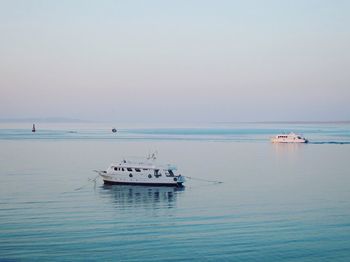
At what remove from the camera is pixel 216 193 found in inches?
1911

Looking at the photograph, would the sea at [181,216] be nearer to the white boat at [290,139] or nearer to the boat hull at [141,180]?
the boat hull at [141,180]

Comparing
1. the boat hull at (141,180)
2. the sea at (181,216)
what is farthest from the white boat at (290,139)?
the boat hull at (141,180)

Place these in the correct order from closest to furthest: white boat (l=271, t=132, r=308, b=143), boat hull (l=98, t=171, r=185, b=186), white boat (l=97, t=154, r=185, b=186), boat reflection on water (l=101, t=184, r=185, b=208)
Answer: boat reflection on water (l=101, t=184, r=185, b=208), boat hull (l=98, t=171, r=185, b=186), white boat (l=97, t=154, r=185, b=186), white boat (l=271, t=132, r=308, b=143)

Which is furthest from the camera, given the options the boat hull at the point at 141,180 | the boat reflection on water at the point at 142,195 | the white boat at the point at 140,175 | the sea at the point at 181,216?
the white boat at the point at 140,175

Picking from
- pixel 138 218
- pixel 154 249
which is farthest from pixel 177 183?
pixel 154 249

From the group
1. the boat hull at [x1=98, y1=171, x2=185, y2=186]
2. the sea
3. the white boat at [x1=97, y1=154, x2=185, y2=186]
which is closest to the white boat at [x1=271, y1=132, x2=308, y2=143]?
the sea

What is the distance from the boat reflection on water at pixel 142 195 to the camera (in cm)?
4453

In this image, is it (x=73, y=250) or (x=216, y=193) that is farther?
(x=216, y=193)

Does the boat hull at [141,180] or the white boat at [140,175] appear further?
the white boat at [140,175]

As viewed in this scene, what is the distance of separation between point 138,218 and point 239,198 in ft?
38.4

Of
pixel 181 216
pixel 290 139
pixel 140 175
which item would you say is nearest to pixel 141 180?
pixel 140 175

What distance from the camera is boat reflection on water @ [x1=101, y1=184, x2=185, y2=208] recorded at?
146 ft

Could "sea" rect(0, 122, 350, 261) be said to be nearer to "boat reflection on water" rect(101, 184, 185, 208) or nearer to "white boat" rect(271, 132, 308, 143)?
"boat reflection on water" rect(101, 184, 185, 208)

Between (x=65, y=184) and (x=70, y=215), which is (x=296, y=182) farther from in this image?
(x=70, y=215)
